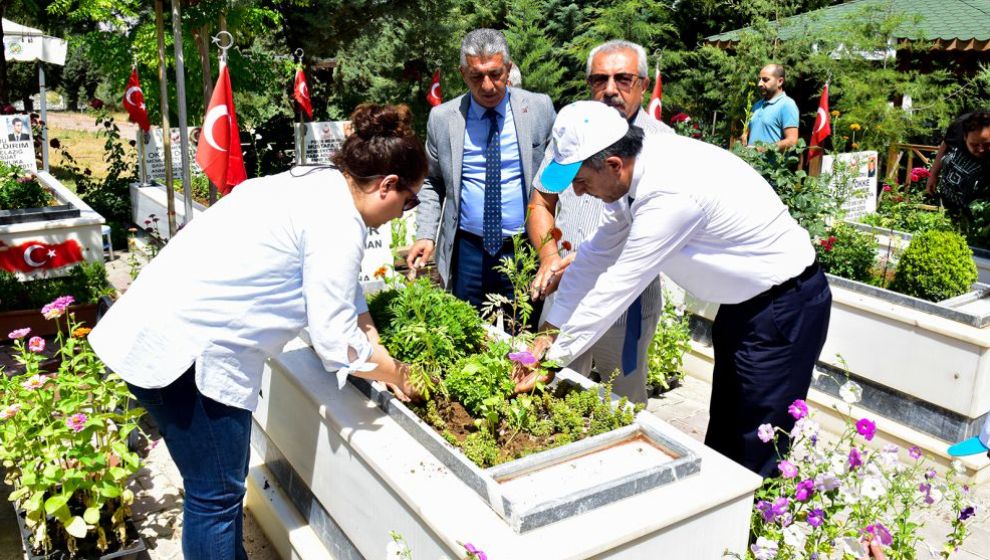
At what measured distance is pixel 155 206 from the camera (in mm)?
7812

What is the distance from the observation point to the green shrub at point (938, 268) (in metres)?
3.91

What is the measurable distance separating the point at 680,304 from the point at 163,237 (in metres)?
5.12

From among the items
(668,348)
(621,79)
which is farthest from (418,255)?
(668,348)

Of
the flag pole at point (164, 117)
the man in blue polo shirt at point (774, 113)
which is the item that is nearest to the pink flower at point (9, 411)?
the flag pole at point (164, 117)

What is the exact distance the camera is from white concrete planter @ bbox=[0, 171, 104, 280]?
15.5 ft

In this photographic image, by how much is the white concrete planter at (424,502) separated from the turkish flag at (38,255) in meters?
2.74

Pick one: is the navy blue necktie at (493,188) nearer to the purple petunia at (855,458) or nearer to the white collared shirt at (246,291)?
the white collared shirt at (246,291)

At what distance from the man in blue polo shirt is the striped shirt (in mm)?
3649

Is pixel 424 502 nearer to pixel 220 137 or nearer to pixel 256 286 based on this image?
pixel 256 286

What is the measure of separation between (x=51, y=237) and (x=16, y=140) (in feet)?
13.4

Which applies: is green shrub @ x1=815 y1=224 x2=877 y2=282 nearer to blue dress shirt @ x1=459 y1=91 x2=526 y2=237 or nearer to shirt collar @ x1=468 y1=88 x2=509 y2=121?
blue dress shirt @ x1=459 y1=91 x2=526 y2=237

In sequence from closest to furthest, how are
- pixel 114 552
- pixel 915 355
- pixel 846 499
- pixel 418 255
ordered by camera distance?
pixel 846 499
pixel 114 552
pixel 418 255
pixel 915 355

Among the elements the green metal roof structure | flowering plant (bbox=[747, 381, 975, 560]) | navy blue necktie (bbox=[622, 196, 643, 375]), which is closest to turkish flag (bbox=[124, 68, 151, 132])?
navy blue necktie (bbox=[622, 196, 643, 375])

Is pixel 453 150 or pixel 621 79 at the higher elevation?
pixel 621 79
